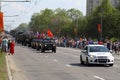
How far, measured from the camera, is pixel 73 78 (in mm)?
20984

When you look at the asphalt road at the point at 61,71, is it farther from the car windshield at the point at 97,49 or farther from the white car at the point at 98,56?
the car windshield at the point at 97,49

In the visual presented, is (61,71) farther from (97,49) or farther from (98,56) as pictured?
(97,49)

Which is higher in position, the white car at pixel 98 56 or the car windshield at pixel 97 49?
the car windshield at pixel 97 49

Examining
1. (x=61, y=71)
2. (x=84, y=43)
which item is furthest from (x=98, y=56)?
(x=84, y=43)

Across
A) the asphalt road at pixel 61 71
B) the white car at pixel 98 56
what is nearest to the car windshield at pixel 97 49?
the white car at pixel 98 56

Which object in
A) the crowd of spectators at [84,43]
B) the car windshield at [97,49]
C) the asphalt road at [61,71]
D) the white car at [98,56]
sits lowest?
the asphalt road at [61,71]

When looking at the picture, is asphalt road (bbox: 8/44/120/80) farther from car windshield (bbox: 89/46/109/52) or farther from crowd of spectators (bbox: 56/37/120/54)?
crowd of spectators (bbox: 56/37/120/54)

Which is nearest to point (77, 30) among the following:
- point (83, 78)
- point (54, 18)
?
point (54, 18)

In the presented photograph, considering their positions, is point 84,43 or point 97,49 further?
point 84,43

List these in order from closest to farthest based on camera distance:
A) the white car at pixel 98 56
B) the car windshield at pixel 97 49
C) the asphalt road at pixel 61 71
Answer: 1. the asphalt road at pixel 61 71
2. the white car at pixel 98 56
3. the car windshield at pixel 97 49

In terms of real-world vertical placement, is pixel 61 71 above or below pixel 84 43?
below

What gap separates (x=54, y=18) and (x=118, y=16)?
8639 centimetres

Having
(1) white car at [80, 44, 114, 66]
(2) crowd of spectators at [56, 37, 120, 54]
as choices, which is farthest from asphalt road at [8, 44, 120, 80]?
(2) crowd of spectators at [56, 37, 120, 54]

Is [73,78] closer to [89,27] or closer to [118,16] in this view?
[118,16]
